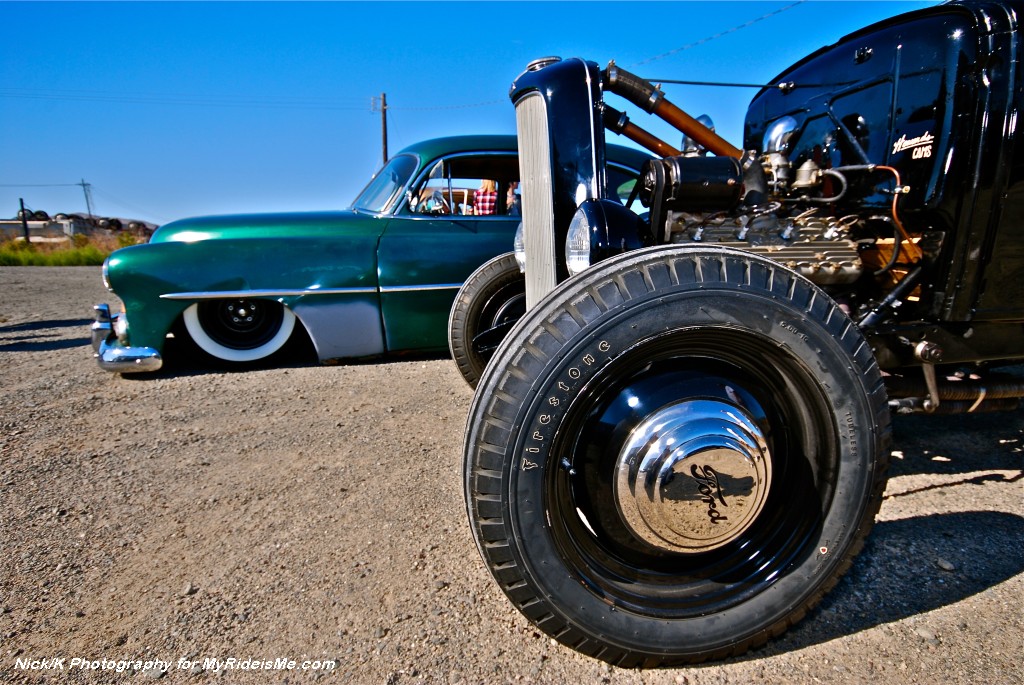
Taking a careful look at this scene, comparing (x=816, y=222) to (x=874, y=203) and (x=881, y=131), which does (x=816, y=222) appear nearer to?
(x=874, y=203)

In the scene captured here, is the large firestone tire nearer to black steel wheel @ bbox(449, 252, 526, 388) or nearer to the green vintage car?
black steel wheel @ bbox(449, 252, 526, 388)

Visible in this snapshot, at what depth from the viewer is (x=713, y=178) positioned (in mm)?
2012

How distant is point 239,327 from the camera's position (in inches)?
187

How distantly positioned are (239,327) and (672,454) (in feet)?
14.3

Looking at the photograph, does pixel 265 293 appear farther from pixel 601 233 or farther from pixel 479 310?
pixel 601 233

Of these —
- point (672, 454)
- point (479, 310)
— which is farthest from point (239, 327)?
point (672, 454)

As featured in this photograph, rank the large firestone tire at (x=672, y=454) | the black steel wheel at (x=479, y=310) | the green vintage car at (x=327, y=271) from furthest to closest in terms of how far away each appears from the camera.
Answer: the green vintage car at (x=327, y=271)
the black steel wheel at (x=479, y=310)
the large firestone tire at (x=672, y=454)

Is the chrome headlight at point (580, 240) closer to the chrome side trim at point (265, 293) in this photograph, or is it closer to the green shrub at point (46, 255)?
the chrome side trim at point (265, 293)

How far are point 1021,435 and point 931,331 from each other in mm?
1735

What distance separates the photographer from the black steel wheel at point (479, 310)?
12.3 ft

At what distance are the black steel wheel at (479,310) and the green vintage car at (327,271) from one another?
35.8 inches

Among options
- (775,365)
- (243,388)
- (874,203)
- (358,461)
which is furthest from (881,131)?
(243,388)

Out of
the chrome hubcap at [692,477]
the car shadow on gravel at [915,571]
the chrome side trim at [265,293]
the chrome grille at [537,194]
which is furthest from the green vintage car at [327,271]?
the chrome hubcap at [692,477]

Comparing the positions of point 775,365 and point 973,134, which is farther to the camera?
point 973,134
